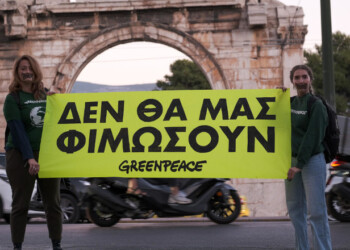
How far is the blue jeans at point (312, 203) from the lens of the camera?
5004 millimetres

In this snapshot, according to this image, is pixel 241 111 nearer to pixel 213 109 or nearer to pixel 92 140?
pixel 213 109

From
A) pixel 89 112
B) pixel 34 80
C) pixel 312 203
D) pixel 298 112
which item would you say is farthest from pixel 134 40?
pixel 312 203

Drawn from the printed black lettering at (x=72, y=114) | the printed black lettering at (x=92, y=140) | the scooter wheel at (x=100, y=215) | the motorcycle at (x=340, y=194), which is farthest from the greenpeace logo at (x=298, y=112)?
the scooter wheel at (x=100, y=215)

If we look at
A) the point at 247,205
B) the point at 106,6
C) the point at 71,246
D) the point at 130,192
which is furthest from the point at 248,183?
the point at 71,246

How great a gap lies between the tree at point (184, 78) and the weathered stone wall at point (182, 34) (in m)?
38.1

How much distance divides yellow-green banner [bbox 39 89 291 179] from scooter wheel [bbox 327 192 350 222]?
4550 mm

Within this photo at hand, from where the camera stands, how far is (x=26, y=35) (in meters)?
19.3

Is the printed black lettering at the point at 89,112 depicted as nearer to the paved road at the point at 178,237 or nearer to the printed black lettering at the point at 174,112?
the printed black lettering at the point at 174,112

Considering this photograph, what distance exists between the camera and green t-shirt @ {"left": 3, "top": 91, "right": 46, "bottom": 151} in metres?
5.48

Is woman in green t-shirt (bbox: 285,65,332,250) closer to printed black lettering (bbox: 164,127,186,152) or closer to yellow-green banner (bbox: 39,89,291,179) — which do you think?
yellow-green banner (bbox: 39,89,291,179)

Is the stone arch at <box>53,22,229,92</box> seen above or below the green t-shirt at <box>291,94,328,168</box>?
above

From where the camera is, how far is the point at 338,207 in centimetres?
1005

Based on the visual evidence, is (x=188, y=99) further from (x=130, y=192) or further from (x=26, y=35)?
(x=26, y=35)

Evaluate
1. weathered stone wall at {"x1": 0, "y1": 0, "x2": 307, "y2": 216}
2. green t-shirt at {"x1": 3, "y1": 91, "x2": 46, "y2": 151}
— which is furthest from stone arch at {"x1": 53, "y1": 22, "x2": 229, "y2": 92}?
green t-shirt at {"x1": 3, "y1": 91, "x2": 46, "y2": 151}
